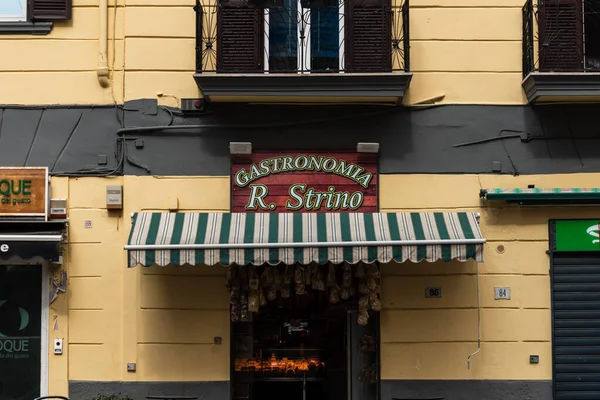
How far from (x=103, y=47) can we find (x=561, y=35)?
6.19m

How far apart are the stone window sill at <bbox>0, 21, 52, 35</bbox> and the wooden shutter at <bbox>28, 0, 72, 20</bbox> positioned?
3.7 inches

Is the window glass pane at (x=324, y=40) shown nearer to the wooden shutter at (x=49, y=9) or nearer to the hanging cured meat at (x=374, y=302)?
the hanging cured meat at (x=374, y=302)

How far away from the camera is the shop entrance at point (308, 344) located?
30.0 feet

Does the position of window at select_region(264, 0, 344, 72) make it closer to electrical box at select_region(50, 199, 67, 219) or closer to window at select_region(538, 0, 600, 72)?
window at select_region(538, 0, 600, 72)

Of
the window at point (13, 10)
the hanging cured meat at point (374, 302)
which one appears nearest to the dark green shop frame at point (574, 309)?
the hanging cured meat at point (374, 302)

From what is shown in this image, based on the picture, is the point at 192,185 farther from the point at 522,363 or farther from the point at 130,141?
the point at 522,363

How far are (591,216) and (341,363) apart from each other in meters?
3.95

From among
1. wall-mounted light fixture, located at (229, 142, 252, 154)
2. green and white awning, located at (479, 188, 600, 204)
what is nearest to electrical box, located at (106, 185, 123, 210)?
wall-mounted light fixture, located at (229, 142, 252, 154)

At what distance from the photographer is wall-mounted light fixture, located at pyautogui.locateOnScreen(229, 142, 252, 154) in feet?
30.7

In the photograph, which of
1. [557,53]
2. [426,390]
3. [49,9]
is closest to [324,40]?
[557,53]

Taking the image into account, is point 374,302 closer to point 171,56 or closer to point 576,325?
point 576,325

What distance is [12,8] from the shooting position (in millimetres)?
9758

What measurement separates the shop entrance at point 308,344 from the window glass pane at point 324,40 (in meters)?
2.83

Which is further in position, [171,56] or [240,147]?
[171,56]
